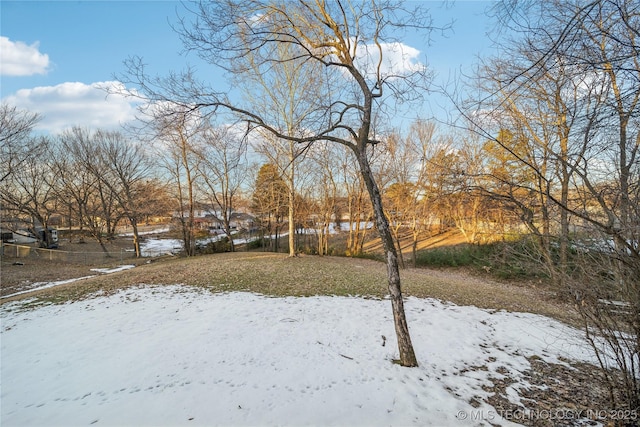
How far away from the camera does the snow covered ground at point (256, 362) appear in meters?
2.95

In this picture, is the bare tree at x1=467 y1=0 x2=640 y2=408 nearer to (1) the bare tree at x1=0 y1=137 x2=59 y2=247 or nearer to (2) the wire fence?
(2) the wire fence

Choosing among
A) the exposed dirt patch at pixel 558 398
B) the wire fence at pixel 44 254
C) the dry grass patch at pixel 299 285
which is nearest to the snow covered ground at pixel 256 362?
the exposed dirt patch at pixel 558 398

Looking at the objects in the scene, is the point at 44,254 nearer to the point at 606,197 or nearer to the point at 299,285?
the point at 299,285

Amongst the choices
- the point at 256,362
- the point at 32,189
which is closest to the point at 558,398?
the point at 256,362

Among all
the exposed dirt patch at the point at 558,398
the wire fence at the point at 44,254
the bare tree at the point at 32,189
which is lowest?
the exposed dirt patch at the point at 558,398

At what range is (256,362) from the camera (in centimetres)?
394

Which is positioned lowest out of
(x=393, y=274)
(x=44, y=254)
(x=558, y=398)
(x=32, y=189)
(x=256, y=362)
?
(x=558, y=398)

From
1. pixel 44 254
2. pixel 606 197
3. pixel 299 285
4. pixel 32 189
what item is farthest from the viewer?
pixel 32 189

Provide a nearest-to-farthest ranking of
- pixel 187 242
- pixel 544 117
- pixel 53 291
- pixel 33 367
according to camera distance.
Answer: pixel 33 367, pixel 544 117, pixel 53 291, pixel 187 242

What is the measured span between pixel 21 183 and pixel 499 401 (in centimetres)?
2787

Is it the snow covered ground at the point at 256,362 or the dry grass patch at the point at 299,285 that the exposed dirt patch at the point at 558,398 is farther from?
the dry grass patch at the point at 299,285

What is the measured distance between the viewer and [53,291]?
25.6ft

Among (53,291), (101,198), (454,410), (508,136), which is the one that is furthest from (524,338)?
(101,198)

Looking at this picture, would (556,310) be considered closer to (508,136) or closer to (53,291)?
(508,136)
